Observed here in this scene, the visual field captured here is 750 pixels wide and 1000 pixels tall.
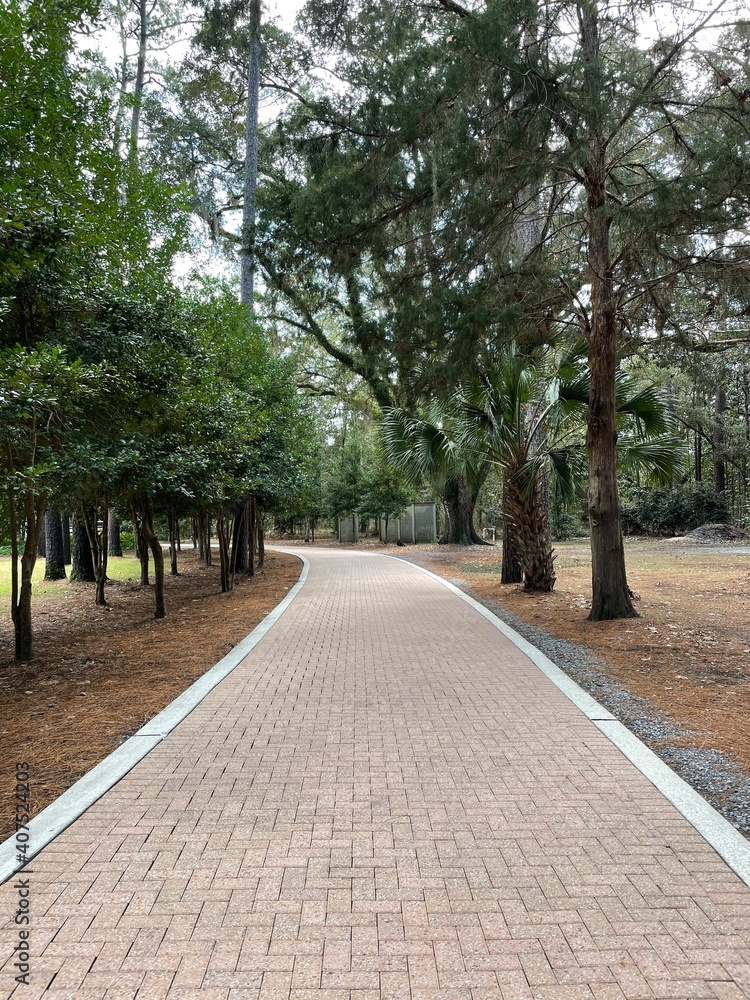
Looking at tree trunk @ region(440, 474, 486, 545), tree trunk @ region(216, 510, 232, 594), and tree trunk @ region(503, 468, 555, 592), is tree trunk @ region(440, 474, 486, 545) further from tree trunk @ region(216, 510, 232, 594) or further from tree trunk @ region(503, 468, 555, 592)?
tree trunk @ region(503, 468, 555, 592)

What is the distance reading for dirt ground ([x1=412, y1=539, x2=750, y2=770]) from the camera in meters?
5.29

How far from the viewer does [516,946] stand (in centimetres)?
242

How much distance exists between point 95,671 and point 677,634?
274 inches

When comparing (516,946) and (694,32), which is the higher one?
(694,32)

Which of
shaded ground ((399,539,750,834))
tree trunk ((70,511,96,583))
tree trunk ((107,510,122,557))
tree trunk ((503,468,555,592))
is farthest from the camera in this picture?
tree trunk ((107,510,122,557))

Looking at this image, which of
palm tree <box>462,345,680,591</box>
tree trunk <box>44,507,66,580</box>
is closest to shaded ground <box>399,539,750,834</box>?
palm tree <box>462,345,680,591</box>

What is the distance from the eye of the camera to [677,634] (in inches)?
327

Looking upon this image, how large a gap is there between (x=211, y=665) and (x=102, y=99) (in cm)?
659

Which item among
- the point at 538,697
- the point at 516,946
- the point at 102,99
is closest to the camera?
the point at 516,946

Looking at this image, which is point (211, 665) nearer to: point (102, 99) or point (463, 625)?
point (463, 625)

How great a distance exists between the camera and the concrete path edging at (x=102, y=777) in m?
3.15

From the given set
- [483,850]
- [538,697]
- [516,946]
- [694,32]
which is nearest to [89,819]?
[483,850]

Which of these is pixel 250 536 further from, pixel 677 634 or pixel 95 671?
pixel 677 634

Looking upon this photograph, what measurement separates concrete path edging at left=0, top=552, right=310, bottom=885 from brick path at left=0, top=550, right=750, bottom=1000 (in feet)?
0.30
